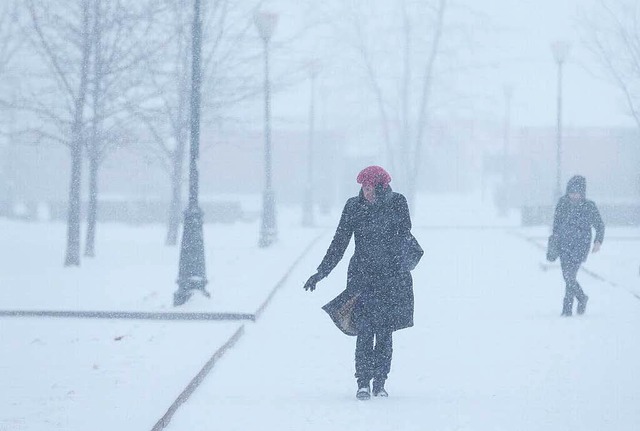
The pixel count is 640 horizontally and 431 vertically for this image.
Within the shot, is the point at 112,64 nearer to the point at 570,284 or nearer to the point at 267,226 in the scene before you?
the point at 267,226

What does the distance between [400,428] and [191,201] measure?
6804 millimetres

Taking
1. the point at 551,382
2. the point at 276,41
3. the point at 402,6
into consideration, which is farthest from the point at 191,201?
the point at 402,6

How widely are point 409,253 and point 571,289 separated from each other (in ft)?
16.9

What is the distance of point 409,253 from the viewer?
651cm

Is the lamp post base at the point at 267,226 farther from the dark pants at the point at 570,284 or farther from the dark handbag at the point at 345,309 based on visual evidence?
the dark handbag at the point at 345,309

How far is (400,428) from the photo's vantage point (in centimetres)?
601

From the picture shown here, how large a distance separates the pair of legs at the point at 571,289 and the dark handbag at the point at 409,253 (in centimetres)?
491

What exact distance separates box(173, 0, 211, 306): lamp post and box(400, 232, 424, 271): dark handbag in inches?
226

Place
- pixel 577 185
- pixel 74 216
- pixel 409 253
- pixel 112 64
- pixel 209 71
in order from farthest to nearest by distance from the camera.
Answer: pixel 209 71
pixel 112 64
pixel 74 216
pixel 577 185
pixel 409 253

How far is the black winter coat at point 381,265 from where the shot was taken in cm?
655

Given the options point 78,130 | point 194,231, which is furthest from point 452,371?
point 78,130

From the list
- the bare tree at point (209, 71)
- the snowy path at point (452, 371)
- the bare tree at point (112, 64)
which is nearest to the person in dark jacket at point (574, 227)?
the snowy path at point (452, 371)

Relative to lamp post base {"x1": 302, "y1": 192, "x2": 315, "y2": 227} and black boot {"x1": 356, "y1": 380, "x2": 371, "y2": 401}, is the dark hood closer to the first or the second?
black boot {"x1": 356, "y1": 380, "x2": 371, "y2": 401}

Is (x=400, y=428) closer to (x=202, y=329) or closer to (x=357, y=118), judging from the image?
(x=202, y=329)
